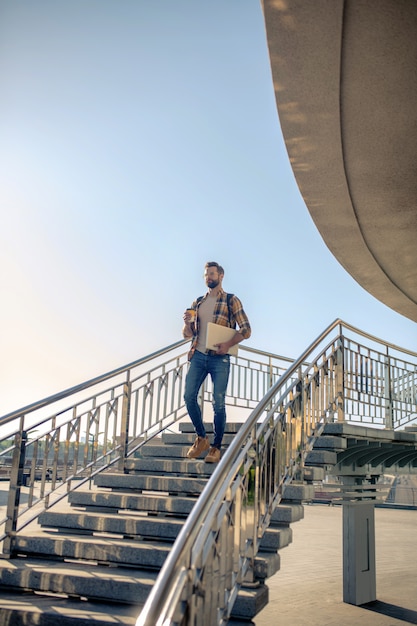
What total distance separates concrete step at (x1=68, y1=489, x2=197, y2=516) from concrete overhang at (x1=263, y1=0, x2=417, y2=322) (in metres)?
3.26

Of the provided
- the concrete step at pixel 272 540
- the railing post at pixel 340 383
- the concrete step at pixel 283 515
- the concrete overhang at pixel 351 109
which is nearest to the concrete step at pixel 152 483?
the concrete step at pixel 283 515

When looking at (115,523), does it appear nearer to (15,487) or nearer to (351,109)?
(15,487)

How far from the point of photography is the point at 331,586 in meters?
10.7

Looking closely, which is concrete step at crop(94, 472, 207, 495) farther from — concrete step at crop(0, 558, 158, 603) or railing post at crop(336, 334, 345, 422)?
railing post at crop(336, 334, 345, 422)

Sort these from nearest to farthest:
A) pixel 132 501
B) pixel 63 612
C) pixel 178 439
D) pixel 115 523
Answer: pixel 63 612, pixel 115 523, pixel 132 501, pixel 178 439

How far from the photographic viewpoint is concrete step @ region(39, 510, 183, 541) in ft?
15.5

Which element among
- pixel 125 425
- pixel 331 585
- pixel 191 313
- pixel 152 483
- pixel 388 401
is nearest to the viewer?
pixel 152 483

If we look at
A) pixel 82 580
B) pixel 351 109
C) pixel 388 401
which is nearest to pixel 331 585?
pixel 388 401

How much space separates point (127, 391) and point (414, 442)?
4.06 m

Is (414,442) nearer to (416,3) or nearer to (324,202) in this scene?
(324,202)

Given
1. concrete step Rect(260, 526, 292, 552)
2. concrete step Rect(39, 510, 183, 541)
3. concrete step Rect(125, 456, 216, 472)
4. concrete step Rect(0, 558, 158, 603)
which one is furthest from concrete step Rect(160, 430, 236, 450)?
concrete step Rect(0, 558, 158, 603)

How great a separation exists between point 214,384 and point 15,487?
2.01 meters

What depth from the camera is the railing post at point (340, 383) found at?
6.78 m

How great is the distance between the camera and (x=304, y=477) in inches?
210
